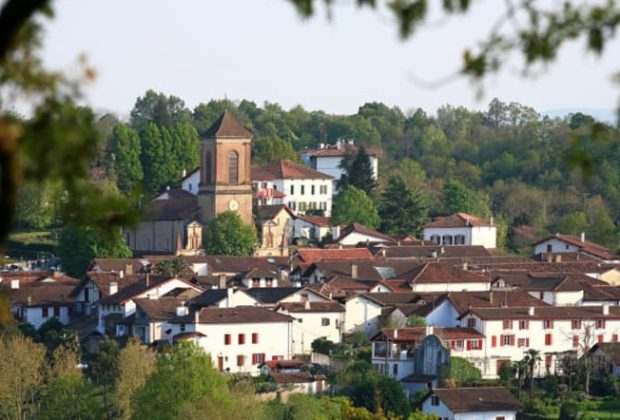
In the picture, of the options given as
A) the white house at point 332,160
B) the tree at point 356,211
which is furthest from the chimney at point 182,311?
the white house at point 332,160

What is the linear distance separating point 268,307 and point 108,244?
44.4 meters

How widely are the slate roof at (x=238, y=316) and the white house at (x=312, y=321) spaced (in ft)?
2.94

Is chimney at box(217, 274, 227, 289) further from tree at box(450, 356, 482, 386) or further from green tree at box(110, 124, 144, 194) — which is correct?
green tree at box(110, 124, 144, 194)

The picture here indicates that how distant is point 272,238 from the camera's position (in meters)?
67.4

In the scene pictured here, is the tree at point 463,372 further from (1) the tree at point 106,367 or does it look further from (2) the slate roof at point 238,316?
(1) the tree at point 106,367

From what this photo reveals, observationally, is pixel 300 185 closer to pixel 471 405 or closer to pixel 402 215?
pixel 402 215

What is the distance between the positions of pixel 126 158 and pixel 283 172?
21.0 feet

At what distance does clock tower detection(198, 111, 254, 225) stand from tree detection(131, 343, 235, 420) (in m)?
29.1

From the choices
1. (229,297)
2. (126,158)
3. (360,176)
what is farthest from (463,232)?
(229,297)

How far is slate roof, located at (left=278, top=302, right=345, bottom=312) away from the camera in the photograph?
48875mm

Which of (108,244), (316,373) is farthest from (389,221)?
(108,244)

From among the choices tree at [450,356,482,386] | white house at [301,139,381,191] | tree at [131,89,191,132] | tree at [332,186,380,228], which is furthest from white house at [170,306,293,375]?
tree at [131,89,191,132]

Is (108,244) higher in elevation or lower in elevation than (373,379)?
higher

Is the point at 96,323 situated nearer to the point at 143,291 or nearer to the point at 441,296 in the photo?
the point at 143,291
